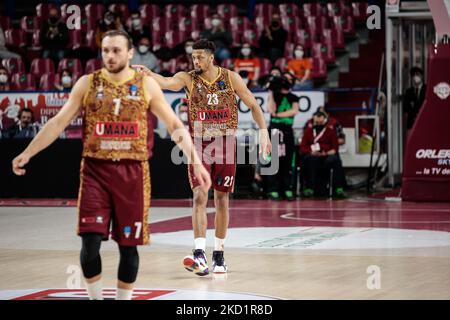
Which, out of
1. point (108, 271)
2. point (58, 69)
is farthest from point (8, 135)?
point (108, 271)

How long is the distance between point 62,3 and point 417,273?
18.7 m

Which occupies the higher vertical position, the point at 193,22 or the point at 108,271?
the point at 193,22

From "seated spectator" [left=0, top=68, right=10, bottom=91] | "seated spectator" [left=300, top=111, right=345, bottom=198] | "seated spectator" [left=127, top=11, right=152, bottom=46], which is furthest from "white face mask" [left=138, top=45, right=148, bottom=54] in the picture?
"seated spectator" [left=300, top=111, right=345, bottom=198]

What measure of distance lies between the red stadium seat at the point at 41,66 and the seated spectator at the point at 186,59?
121 inches

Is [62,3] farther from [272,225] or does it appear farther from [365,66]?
[272,225]

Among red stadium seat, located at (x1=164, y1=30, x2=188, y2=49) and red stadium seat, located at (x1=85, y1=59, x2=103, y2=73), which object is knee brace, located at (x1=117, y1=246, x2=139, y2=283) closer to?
red stadium seat, located at (x1=85, y1=59, x2=103, y2=73)

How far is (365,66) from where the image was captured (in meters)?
22.8

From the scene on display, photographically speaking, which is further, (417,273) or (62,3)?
(62,3)

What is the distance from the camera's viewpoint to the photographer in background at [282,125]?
1769cm

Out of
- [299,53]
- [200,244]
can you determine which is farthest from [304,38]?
[200,244]

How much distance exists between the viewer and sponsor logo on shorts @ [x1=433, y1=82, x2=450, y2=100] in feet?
56.8

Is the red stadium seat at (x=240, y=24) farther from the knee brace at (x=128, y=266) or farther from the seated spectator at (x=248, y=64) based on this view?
the knee brace at (x=128, y=266)

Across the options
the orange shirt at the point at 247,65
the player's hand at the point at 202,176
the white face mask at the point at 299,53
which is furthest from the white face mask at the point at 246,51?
the player's hand at the point at 202,176

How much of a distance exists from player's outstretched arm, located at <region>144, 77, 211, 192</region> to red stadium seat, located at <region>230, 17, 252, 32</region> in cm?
1686
